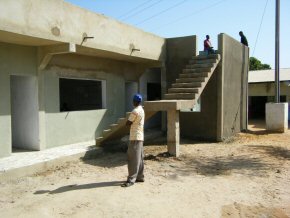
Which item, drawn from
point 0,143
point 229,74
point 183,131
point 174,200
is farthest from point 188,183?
point 229,74

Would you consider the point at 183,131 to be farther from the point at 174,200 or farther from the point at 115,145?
the point at 174,200

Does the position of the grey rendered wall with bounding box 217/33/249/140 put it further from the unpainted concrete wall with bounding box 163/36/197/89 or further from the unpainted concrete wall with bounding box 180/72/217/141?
the unpainted concrete wall with bounding box 163/36/197/89

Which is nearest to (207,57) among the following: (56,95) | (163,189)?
(56,95)

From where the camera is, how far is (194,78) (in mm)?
11953

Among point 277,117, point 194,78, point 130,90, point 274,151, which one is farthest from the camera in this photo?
point 277,117

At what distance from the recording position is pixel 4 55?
344 inches

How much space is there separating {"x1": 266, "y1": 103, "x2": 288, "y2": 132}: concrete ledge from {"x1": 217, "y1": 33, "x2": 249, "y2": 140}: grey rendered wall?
1159 millimetres

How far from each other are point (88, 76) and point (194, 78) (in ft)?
12.5

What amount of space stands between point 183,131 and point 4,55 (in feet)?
26.3

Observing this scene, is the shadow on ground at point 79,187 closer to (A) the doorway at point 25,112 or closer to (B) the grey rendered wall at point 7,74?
(B) the grey rendered wall at point 7,74

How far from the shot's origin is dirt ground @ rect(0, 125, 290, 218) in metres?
5.77

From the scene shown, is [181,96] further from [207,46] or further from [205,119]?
[207,46]

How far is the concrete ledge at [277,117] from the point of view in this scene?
15.6 meters

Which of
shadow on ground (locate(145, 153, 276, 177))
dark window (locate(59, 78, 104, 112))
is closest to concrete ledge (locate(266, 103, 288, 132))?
shadow on ground (locate(145, 153, 276, 177))
